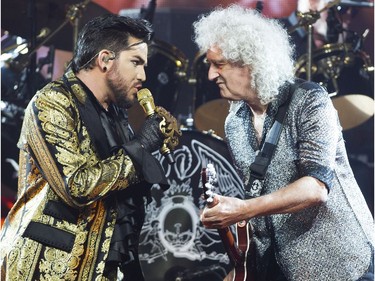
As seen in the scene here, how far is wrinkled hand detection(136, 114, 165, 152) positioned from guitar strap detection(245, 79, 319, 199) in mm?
413

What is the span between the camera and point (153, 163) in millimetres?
3242

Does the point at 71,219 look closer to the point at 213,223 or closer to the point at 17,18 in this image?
the point at 213,223

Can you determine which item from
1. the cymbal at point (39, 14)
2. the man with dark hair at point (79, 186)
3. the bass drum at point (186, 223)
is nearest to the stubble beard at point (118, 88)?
the man with dark hair at point (79, 186)

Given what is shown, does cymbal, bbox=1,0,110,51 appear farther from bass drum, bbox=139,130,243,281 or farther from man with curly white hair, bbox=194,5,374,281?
Answer: man with curly white hair, bbox=194,5,374,281

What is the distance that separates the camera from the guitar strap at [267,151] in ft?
10.6

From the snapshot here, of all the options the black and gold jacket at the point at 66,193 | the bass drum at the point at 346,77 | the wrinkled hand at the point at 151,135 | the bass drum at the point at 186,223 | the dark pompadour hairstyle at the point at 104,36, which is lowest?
the bass drum at the point at 186,223

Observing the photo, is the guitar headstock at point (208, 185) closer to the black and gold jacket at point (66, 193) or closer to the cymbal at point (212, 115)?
the black and gold jacket at point (66, 193)

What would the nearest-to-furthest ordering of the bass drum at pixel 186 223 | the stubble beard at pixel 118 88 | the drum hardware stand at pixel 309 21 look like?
the stubble beard at pixel 118 88, the bass drum at pixel 186 223, the drum hardware stand at pixel 309 21

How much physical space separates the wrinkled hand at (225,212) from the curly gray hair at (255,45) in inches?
21.8

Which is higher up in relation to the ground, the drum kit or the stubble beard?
the stubble beard

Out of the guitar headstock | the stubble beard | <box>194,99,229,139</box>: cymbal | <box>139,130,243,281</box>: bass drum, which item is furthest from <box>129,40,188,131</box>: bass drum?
the guitar headstock

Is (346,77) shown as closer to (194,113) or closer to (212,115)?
(212,115)

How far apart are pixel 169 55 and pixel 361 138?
1.83 m

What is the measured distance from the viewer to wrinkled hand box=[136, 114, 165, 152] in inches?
127
